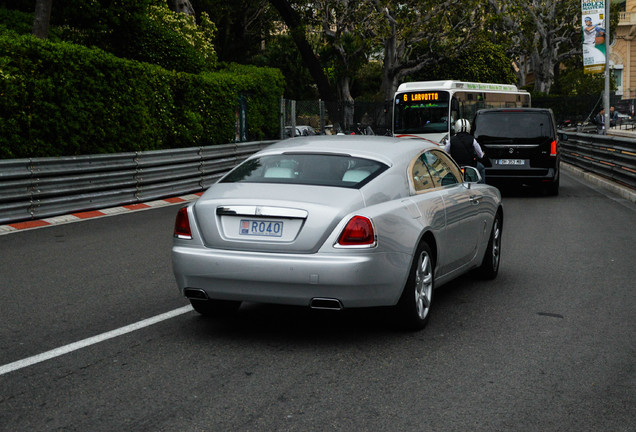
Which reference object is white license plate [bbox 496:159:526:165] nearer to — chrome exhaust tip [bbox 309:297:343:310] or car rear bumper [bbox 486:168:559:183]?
car rear bumper [bbox 486:168:559:183]

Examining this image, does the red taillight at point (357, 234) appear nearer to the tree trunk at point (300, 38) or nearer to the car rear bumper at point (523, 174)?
the car rear bumper at point (523, 174)

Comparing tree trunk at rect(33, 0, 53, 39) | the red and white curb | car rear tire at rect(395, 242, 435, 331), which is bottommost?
the red and white curb

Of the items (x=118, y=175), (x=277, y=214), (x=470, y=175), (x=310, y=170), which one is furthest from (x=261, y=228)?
(x=118, y=175)

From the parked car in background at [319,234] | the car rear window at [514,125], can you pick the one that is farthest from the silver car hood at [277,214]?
the car rear window at [514,125]

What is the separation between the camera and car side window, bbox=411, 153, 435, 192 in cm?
699

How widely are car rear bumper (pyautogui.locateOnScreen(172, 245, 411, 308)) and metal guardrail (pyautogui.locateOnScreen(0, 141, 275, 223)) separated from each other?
27.5 ft

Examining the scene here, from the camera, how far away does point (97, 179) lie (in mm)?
15805

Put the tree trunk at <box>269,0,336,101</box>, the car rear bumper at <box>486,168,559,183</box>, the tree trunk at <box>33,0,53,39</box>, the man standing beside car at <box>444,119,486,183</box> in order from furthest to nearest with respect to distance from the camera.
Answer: the tree trunk at <box>269,0,336,101</box> → the tree trunk at <box>33,0,53,39</box> → the car rear bumper at <box>486,168,559,183</box> → the man standing beside car at <box>444,119,486,183</box>

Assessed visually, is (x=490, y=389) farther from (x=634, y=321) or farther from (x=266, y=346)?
(x=634, y=321)

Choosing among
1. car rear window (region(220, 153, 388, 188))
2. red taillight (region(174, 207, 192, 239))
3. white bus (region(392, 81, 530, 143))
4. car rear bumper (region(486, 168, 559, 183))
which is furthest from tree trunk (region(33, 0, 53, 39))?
red taillight (region(174, 207, 192, 239))

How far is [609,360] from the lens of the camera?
18.9 feet

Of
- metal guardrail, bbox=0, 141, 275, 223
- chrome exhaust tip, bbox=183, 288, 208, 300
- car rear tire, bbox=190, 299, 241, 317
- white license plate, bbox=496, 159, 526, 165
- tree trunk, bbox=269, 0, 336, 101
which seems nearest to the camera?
chrome exhaust tip, bbox=183, 288, 208, 300

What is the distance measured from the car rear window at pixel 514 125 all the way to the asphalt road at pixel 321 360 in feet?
33.0

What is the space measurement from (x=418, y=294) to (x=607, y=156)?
16.9m
